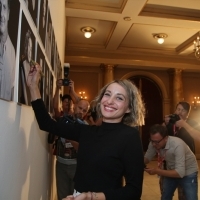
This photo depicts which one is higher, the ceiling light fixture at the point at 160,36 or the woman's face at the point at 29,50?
the ceiling light fixture at the point at 160,36

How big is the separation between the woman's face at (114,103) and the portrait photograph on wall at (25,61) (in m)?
0.46

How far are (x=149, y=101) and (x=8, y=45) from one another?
10.3m

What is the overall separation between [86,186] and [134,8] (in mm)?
5460

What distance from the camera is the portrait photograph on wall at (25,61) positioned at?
1.12 metres

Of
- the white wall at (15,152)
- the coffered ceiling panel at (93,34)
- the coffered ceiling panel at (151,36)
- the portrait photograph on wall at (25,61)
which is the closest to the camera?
the white wall at (15,152)

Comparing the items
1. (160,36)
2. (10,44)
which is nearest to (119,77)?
(160,36)

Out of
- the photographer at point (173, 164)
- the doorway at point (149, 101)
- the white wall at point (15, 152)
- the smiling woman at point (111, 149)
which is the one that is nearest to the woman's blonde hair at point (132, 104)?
the smiling woman at point (111, 149)

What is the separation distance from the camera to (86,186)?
134 cm

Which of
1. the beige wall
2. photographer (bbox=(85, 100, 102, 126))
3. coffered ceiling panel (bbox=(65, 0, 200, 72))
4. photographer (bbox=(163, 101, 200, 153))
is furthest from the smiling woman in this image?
the beige wall

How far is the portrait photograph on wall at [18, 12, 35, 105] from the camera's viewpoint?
3.66 feet

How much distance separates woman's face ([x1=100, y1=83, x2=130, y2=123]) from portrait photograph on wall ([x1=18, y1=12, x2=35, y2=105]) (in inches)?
17.9

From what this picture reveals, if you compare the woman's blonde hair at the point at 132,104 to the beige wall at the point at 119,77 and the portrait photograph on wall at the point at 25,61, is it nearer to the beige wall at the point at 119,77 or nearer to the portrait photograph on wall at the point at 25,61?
the portrait photograph on wall at the point at 25,61

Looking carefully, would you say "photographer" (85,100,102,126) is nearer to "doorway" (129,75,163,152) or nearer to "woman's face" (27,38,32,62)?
"woman's face" (27,38,32,62)

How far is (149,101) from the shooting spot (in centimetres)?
1087
